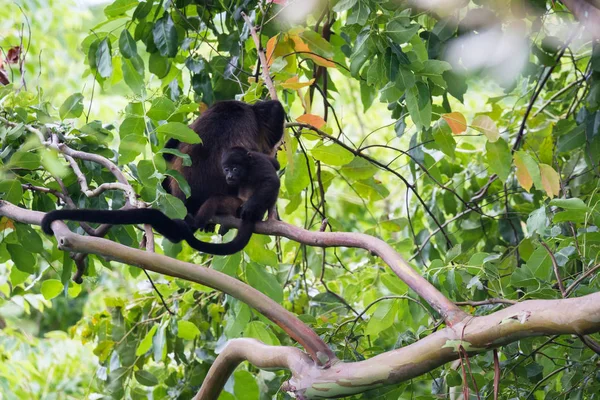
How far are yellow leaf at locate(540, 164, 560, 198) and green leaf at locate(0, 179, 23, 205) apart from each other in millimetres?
1686

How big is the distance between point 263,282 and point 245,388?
0.38m

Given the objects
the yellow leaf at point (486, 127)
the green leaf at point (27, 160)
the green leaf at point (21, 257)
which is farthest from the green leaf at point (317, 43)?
the green leaf at point (21, 257)

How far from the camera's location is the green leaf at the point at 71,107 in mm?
2291

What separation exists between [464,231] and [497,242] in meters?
0.17

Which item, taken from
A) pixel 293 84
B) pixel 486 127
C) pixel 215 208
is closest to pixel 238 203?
pixel 215 208

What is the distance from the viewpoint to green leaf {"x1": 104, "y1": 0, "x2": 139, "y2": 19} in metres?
2.81

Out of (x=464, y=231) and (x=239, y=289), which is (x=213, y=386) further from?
(x=464, y=231)

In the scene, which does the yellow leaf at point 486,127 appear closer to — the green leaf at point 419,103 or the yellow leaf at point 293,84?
the green leaf at point 419,103

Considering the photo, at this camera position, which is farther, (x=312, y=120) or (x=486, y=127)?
(x=312, y=120)

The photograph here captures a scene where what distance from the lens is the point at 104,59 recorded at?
111 inches

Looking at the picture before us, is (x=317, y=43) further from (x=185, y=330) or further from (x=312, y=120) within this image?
(x=185, y=330)

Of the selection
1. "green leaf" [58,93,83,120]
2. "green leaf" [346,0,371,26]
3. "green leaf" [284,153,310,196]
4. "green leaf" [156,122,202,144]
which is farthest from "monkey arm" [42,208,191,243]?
"green leaf" [346,0,371,26]

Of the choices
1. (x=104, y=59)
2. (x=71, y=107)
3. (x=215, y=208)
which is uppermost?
(x=104, y=59)

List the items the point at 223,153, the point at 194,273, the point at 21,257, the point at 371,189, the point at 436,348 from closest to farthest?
1. the point at 436,348
2. the point at 194,273
3. the point at 21,257
4. the point at 223,153
5. the point at 371,189
